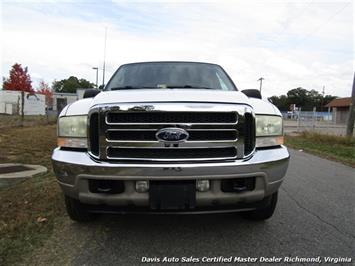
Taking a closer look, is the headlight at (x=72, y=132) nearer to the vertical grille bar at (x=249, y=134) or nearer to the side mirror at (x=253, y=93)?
the vertical grille bar at (x=249, y=134)

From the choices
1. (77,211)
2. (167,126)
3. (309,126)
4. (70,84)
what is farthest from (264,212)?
(70,84)

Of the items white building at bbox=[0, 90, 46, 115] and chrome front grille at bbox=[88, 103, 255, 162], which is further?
white building at bbox=[0, 90, 46, 115]

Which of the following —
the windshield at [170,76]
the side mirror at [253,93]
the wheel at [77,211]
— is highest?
the windshield at [170,76]

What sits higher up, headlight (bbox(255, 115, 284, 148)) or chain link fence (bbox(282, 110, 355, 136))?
headlight (bbox(255, 115, 284, 148))

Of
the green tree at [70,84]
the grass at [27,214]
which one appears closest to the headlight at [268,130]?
the grass at [27,214]

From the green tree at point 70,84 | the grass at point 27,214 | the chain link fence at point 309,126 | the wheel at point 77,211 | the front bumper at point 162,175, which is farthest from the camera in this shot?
the green tree at point 70,84

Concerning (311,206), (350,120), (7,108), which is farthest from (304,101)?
(311,206)

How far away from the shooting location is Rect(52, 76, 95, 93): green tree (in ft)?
323

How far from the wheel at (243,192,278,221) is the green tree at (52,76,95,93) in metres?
96.2

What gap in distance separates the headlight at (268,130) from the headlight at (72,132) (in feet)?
5.14

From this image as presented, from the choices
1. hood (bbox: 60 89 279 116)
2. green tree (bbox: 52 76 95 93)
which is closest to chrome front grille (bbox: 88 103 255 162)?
hood (bbox: 60 89 279 116)

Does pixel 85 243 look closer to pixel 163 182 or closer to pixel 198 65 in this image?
pixel 163 182

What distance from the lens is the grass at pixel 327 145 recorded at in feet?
40.4

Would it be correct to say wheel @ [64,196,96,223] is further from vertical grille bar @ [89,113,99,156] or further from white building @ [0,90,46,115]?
white building @ [0,90,46,115]
